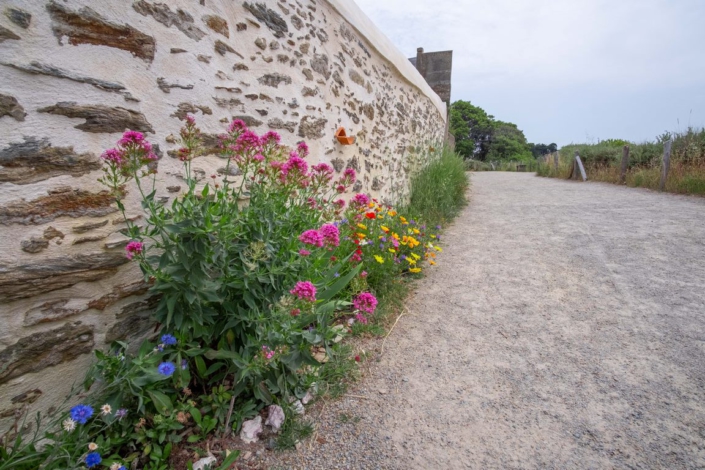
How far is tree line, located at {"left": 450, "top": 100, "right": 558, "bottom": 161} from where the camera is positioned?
36.2m

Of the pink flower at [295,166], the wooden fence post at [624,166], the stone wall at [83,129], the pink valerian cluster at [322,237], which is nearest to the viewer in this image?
the stone wall at [83,129]

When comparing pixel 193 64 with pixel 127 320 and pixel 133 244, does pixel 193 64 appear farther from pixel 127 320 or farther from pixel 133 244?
pixel 127 320

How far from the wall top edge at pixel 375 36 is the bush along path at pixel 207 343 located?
261 cm

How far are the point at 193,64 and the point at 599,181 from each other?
11.5 metres

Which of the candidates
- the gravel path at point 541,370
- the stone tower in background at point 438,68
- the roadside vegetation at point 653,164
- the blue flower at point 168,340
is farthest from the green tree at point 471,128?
the blue flower at point 168,340

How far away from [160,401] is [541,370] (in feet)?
7.25

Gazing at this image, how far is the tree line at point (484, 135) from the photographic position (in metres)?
36.2

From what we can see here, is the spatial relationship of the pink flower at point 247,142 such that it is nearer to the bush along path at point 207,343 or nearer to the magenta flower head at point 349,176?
the bush along path at point 207,343

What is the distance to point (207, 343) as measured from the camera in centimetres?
170

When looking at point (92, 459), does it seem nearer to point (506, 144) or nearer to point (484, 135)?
point (506, 144)

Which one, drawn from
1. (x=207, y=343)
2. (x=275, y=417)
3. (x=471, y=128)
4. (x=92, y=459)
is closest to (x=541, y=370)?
(x=275, y=417)

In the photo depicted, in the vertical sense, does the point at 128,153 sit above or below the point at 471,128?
below

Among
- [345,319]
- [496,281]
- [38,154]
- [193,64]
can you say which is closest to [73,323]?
[38,154]

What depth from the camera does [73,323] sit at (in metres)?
1.59
